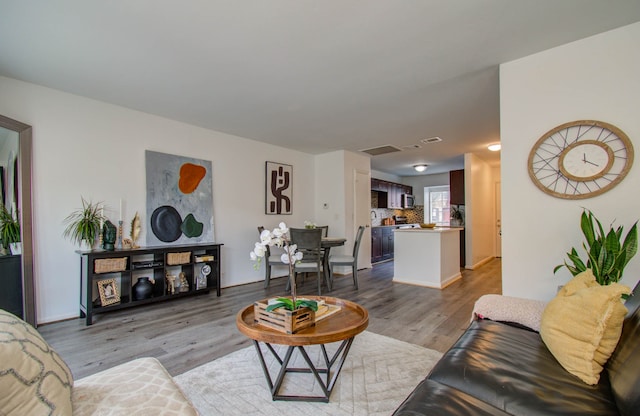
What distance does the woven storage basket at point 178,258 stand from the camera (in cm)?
379

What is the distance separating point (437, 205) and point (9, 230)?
9.45 m

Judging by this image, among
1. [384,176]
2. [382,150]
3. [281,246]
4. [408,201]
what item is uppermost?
[382,150]

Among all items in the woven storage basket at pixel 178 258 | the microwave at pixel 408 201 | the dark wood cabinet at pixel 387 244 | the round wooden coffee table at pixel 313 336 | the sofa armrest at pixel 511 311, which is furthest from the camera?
the microwave at pixel 408 201

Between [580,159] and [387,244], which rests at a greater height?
[580,159]

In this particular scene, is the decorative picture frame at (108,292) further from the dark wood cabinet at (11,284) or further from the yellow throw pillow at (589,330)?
the yellow throw pillow at (589,330)

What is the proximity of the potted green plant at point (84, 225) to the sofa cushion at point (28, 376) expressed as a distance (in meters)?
2.59

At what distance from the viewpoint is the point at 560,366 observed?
4.45 feet

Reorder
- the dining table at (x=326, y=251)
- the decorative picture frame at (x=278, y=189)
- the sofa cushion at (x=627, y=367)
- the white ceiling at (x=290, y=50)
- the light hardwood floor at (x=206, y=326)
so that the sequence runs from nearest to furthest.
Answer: the sofa cushion at (x=627, y=367)
the white ceiling at (x=290, y=50)
the light hardwood floor at (x=206, y=326)
the dining table at (x=326, y=251)
the decorative picture frame at (x=278, y=189)

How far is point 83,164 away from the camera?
11.1 ft

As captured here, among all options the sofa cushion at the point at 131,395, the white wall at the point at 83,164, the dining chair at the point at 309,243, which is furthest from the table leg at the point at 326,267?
the sofa cushion at the point at 131,395

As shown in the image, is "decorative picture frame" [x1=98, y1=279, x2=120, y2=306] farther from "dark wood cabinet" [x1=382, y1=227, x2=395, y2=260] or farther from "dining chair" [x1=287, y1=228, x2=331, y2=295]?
"dark wood cabinet" [x1=382, y1=227, x2=395, y2=260]

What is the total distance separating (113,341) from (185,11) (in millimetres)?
2778

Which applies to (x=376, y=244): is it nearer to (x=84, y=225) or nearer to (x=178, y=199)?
(x=178, y=199)

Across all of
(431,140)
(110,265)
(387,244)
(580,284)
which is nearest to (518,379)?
(580,284)
